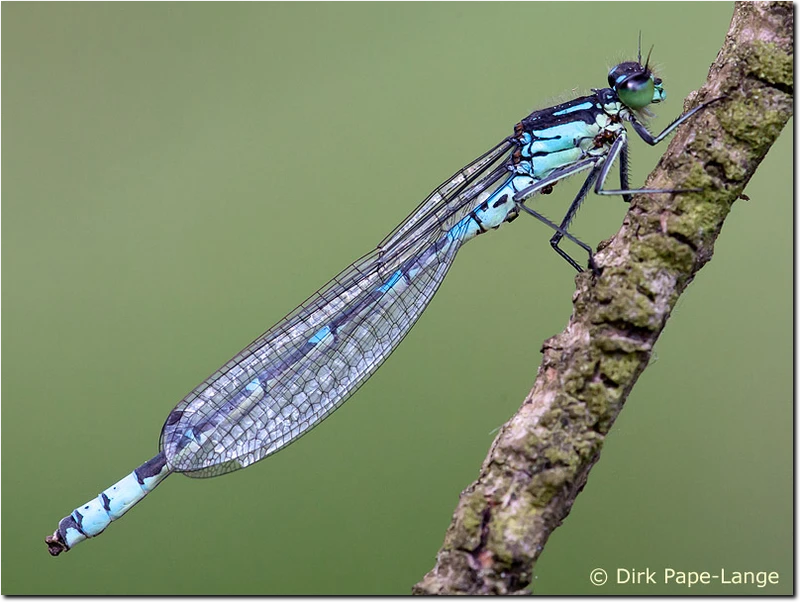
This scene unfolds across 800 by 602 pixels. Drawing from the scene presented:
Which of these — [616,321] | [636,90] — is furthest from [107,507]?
[636,90]

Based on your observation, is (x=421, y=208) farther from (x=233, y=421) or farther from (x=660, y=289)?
(x=660, y=289)

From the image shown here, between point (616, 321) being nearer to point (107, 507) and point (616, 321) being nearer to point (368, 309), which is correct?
point (368, 309)

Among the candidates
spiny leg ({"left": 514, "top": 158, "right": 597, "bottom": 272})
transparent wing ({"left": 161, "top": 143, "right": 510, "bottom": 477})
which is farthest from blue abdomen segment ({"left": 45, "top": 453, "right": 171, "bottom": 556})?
spiny leg ({"left": 514, "top": 158, "right": 597, "bottom": 272})

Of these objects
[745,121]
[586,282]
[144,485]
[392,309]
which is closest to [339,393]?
[392,309]

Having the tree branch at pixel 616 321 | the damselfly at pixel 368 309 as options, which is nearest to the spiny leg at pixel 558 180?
the damselfly at pixel 368 309

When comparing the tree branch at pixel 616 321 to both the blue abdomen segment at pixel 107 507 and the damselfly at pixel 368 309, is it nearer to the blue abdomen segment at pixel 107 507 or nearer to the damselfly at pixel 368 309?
the damselfly at pixel 368 309
